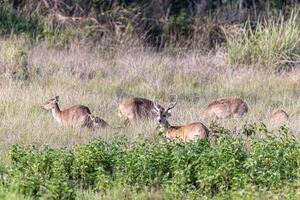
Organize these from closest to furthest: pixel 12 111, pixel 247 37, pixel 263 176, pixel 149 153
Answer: pixel 263 176 < pixel 149 153 < pixel 12 111 < pixel 247 37

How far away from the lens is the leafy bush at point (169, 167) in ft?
30.8

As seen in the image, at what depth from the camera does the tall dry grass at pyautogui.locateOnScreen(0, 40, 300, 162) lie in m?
12.5

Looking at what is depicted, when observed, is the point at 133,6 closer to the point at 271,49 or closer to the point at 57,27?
the point at 57,27

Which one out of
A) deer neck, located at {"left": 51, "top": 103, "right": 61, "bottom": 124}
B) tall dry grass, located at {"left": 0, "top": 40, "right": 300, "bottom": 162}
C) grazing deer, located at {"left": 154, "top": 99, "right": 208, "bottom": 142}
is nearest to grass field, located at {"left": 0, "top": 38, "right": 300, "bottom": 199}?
tall dry grass, located at {"left": 0, "top": 40, "right": 300, "bottom": 162}

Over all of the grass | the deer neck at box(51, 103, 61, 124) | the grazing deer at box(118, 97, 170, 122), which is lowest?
the deer neck at box(51, 103, 61, 124)

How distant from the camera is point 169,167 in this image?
10000 mm

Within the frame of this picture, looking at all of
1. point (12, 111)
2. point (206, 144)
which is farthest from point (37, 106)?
point (206, 144)

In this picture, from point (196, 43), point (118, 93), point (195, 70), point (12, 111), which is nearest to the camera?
point (12, 111)

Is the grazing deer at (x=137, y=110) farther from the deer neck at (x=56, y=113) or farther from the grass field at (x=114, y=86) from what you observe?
the deer neck at (x=56, y=113)

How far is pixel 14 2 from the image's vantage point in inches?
857

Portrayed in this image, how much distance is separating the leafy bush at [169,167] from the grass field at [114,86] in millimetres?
1317

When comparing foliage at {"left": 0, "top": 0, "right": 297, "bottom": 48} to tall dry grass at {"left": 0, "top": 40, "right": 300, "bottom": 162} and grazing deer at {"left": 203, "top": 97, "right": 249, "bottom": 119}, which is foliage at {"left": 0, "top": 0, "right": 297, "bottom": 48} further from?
grazing deer at {"left": 203, "top": 97, "right": 249, "bottom": 119}

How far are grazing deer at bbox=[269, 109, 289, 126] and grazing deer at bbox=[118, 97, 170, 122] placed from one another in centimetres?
165

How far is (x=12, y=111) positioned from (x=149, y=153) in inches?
151
